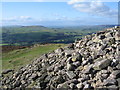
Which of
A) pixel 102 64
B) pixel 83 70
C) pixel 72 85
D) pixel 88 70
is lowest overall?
pixel 72 85

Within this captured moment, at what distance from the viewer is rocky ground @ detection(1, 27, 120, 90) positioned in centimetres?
1315

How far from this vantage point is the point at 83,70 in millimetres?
14820

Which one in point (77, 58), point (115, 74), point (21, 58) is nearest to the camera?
point (115, 74)

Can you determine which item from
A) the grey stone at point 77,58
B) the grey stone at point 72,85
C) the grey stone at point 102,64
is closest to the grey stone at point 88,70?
the grey stone at point 102,64

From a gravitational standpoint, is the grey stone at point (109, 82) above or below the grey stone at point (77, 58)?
below

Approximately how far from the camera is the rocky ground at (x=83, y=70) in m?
13.1

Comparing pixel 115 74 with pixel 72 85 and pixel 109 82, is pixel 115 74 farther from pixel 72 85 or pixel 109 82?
pixel 72 85

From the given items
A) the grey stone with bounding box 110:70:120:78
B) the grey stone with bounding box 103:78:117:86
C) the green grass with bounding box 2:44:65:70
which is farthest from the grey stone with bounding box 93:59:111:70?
the green grass with bounding box 2:44:65:70

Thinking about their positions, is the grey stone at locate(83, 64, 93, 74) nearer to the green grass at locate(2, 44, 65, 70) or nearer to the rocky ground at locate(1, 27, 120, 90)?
the rocky ground at locate(1, 27, 120, 90)

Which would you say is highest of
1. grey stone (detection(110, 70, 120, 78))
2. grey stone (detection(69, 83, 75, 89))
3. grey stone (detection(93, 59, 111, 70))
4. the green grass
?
grey stone (detection(93, 59, 111, 70))

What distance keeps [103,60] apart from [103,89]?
10.7 ft

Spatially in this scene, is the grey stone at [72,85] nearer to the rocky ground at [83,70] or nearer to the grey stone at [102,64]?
the rocky ground at [83,70]

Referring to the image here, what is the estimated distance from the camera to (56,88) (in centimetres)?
1404

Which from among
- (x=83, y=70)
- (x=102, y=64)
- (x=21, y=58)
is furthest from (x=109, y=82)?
(x=21, y=58)
